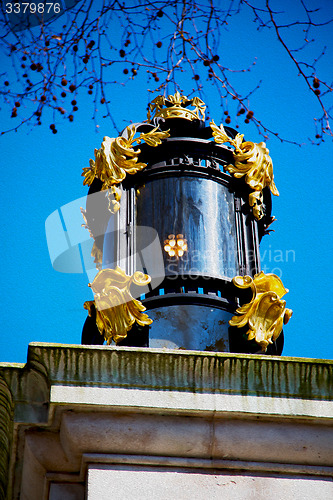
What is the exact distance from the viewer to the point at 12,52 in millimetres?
8836

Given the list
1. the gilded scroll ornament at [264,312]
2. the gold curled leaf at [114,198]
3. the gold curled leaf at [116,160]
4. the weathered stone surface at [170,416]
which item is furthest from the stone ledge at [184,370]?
the gold curled leaf at [116,160]

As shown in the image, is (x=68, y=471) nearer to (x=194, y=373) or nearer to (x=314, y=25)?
(x=194, y=373)

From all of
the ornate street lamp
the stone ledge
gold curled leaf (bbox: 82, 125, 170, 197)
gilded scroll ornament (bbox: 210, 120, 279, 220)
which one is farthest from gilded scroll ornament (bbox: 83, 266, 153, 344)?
gilded scroll ornament (bbox: 210, 120, 279, 220)

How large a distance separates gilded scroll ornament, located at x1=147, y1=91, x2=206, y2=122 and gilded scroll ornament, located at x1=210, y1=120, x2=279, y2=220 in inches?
27.1

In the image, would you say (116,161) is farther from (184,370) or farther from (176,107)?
(184,370)

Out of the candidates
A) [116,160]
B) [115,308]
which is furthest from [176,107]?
[115,308]

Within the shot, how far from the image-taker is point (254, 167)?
8602 millimetres

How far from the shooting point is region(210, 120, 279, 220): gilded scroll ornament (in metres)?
8.55

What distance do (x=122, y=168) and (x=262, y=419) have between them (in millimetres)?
3084

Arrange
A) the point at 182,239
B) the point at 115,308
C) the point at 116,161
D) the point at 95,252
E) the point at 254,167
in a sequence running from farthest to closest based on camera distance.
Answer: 1. the point at 95,252
2. the point at 254,167
3. the point at 116,161
4. the point at 182,239
5. the point at 115,308

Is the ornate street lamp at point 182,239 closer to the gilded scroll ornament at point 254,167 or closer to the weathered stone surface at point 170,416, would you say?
the gilded scroll ornament at point 254,167

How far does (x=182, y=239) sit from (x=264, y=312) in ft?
4.01

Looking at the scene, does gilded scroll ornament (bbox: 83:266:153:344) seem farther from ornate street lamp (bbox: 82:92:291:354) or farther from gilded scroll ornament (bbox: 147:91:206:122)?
gilded scroll ornament (bbox: 147:91:206:122)

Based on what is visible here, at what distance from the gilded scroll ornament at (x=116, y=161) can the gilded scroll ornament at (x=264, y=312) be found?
170 cm
